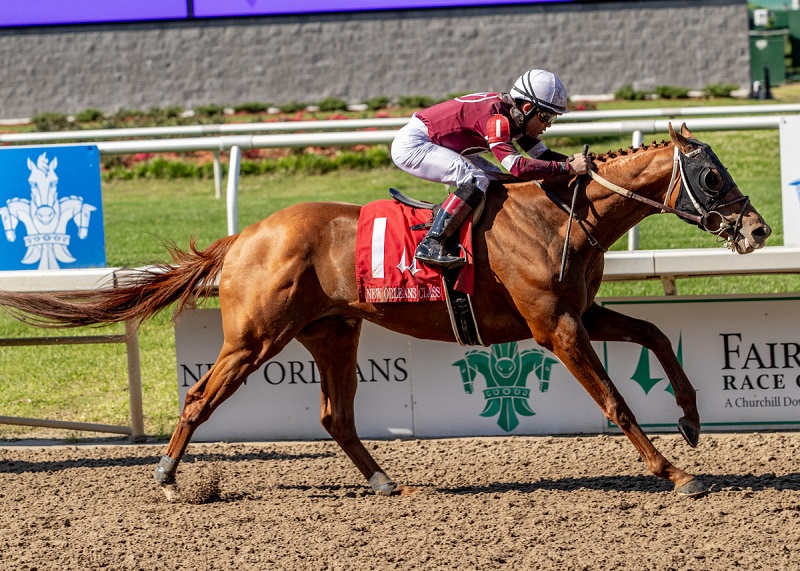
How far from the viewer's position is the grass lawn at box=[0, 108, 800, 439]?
776 centimetres

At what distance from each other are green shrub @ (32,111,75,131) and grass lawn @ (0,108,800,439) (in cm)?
600

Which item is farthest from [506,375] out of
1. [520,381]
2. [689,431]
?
[689,431]

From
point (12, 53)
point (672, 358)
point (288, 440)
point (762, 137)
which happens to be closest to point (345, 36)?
point (12, 53)

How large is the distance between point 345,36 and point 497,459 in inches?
804

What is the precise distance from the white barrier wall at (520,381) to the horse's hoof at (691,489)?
153cm

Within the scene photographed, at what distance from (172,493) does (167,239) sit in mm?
6378

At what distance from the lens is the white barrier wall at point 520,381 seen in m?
6.33

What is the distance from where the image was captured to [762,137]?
15.8 meters

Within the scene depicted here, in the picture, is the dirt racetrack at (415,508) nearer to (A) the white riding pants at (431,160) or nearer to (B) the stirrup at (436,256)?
(B) the stirrup at (436,256)

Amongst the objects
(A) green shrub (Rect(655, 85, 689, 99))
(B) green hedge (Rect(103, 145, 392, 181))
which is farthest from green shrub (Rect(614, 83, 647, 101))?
(B) green hedge (Rect(103, 145, 392, 181))

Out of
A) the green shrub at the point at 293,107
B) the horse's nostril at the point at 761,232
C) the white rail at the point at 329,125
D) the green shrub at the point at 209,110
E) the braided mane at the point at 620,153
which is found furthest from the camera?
the green shrub at the point at 293,107

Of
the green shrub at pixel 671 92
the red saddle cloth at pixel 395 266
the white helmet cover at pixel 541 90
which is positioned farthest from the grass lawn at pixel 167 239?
the green shrub at pixel 671 92

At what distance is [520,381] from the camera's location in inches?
255

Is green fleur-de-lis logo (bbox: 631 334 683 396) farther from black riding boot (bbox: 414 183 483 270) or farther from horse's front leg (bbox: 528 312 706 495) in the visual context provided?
black riding boot (bbox: 414 183 483 270)
